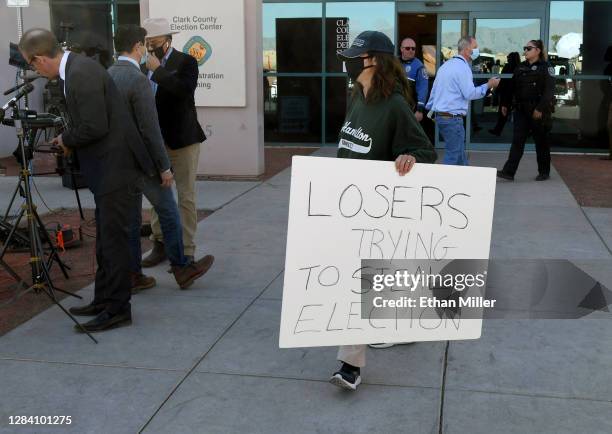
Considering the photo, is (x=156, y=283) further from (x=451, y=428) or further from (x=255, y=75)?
(x=255, y=75)

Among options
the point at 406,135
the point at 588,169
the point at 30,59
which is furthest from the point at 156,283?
the point at 588,169

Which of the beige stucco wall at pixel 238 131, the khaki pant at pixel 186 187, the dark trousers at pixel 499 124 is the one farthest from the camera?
the dark trousers at pixel 499 124

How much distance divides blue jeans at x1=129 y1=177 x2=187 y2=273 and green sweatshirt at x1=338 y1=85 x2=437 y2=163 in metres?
1.88

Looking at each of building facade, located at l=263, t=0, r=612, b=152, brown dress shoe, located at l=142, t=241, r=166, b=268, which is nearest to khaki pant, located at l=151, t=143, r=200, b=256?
brown dress shoe, located at l=142, t=241, r=166, b=268

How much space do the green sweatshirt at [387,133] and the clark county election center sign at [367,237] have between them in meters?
0.18

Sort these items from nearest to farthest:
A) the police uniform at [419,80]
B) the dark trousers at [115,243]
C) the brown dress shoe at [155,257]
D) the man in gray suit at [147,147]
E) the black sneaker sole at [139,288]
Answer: the dark trousers at [115,243], the man in gray suit at [147,147], the black sneaker sole at [139,288], the brown dress shoe at [155,257], the police uniform at [419,80]

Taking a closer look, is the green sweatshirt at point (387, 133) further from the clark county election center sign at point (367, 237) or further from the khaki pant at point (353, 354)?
the khaki pant at point (353, 354)

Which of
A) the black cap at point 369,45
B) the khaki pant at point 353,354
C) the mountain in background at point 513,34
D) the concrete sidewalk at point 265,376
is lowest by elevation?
the concrete sidewalk at point 265,376

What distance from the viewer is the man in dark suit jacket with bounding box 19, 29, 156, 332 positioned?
4445 mm

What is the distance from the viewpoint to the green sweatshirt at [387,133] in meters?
3.66

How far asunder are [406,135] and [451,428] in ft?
4.58

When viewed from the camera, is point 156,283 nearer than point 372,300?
No

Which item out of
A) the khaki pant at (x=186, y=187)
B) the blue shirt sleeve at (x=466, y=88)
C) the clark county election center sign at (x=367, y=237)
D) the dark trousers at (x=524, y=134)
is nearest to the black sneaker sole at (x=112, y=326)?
the khaki pant at (x=186, y=187)

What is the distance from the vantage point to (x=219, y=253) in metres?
6.61
